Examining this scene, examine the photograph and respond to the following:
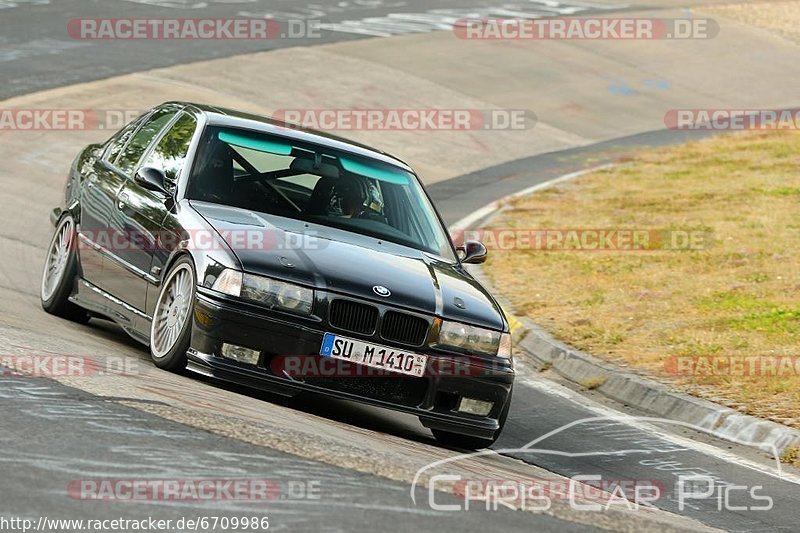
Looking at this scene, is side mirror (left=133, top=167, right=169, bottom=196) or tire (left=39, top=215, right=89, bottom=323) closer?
side mirror (left=133, top=167, right=169, bottom=196)

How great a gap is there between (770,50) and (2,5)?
710 inches

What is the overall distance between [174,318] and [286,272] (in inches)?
31.5

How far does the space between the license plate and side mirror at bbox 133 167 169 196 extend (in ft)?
5.76

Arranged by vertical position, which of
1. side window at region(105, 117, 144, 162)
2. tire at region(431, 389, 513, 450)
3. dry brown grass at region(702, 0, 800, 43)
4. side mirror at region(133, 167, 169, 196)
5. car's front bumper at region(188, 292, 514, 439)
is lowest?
dry brown grass at region(702, 0, 800, 43)

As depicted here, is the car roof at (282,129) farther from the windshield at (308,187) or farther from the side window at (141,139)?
the side window at (141,139)

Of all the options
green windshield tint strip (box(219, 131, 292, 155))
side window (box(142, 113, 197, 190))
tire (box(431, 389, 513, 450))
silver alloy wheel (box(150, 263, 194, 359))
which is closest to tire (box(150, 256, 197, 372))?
silver alloy wheel (box(150, 263, 194, 359))

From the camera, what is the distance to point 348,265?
796 cm

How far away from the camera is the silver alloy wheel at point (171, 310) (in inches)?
314

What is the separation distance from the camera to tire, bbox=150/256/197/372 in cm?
787

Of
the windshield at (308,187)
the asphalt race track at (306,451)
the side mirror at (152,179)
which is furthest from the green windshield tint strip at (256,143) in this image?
the asphalt race track at (306,451)

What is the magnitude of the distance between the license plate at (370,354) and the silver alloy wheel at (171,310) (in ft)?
2.66

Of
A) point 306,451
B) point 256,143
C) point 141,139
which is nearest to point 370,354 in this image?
point 306,451

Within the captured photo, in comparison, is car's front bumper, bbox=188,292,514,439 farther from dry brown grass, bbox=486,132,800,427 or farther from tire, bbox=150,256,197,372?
dry brown grass, bbox=486,132,800,427

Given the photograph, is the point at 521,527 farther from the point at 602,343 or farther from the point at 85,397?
the point at 602,343
